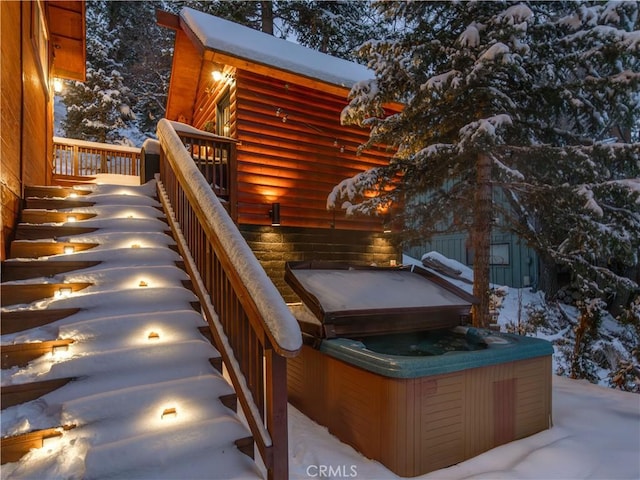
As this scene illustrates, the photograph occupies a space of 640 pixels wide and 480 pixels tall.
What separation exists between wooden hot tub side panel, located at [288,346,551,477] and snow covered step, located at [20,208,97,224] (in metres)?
2.79

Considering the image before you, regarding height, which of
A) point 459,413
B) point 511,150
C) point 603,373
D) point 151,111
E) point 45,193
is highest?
point 151,111

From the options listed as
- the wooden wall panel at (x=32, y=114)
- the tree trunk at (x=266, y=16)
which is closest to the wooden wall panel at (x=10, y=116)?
the wooden wall panel at (x=32, y=114)

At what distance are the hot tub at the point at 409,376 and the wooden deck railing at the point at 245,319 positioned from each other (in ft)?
2.75

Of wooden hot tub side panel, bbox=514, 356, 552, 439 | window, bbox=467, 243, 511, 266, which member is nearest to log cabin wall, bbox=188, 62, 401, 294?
wooden hot tub side panel, bbox=514, 356, 552, 439

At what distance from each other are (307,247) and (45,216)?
435 cm

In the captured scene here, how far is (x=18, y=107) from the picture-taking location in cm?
350

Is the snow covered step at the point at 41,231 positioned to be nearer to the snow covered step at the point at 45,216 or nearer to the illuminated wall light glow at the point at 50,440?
the snow covered step at the point at 45,216

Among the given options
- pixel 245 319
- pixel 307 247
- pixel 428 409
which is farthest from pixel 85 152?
pixel 428 409

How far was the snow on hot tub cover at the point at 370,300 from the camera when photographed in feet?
11.2

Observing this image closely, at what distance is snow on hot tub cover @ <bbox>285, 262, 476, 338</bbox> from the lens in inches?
134

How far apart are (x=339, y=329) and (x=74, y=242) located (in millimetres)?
2544

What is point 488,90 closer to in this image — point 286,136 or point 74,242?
point 286,136

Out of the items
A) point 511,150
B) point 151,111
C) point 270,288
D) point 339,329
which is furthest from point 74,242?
point 151,111

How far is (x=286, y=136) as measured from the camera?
274 inches
